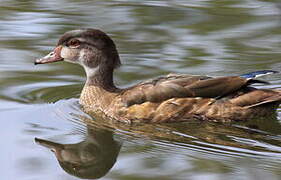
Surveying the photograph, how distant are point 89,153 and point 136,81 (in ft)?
8.17

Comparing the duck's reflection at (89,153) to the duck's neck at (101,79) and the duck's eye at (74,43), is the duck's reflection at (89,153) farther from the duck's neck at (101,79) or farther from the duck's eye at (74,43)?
the duck's eye at (74,43)

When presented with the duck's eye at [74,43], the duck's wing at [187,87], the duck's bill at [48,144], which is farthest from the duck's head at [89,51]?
the duck's bill at [48,144]

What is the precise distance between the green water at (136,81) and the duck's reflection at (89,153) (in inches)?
0.4

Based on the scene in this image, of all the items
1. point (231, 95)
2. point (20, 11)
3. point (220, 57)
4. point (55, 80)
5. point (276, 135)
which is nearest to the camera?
point (276, 135)

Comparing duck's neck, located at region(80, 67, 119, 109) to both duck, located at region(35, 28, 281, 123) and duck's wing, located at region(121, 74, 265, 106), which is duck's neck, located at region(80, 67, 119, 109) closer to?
duck, located at region(35, 28, 281, 123)

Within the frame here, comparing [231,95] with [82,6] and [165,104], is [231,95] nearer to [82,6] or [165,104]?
[165,104]

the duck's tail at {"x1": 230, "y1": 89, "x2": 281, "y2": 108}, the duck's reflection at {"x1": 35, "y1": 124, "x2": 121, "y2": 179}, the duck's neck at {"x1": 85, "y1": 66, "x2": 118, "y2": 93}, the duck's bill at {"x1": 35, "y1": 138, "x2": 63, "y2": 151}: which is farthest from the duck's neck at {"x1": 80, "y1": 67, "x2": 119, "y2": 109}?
the duck's tail at {"x1": 230, "y1": 89, "x2": 281, "y2": 108}

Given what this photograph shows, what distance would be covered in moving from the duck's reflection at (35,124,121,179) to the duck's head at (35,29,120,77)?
3.91 ft

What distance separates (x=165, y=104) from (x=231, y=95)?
29.4 inches

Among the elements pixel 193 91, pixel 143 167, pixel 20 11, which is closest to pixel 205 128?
pixel 193 91

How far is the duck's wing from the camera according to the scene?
29.9 ft

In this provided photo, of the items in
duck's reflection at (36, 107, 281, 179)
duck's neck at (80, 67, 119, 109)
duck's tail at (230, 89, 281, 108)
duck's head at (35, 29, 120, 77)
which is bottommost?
duck's reflection at (36, 107, 281, 179)

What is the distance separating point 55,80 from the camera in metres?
10.7

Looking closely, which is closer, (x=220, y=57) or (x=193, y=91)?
(x=193, y=91)
